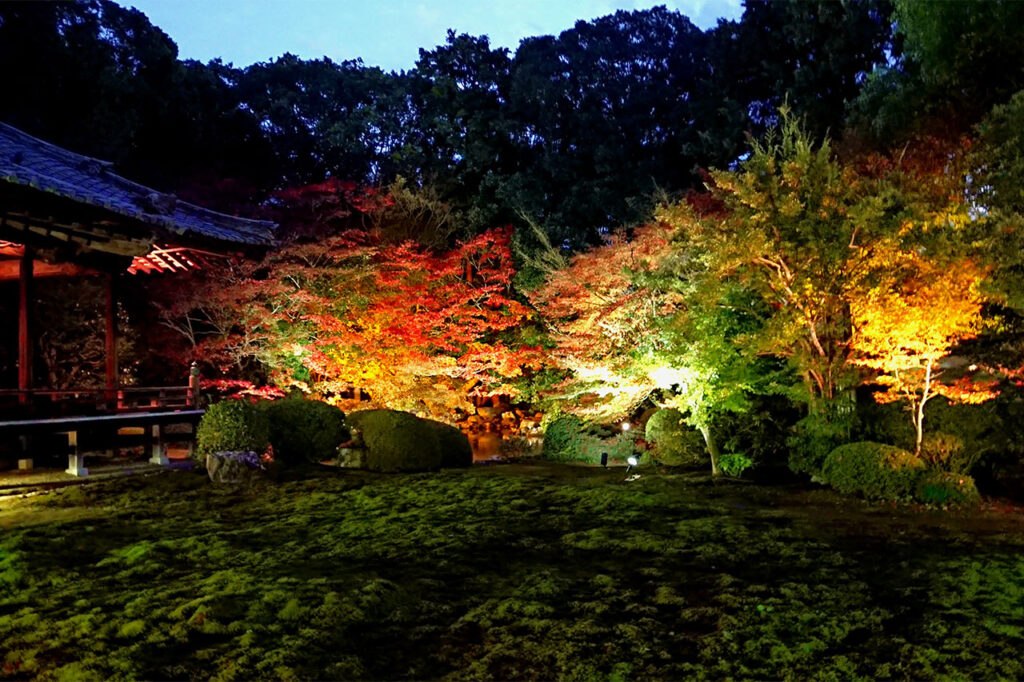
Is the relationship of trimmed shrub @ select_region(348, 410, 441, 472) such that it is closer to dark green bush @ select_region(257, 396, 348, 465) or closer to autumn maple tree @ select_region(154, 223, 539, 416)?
dark green bush @ select_region(257, 396, 348, 465)

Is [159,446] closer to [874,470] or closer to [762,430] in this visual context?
[762,430]

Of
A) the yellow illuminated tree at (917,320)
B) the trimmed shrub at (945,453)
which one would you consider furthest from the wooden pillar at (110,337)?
the trimmed shrub at (945,453)

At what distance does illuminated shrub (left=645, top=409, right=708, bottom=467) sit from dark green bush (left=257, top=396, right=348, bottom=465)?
6.07m

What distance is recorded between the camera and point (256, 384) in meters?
17.9

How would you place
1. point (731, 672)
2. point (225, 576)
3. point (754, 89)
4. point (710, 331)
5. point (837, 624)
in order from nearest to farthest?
point (731, 672) → point (837, 624) → point (225, 576) → point (710, 331) → point (754, 89)

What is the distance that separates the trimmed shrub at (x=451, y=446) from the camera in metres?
13.0

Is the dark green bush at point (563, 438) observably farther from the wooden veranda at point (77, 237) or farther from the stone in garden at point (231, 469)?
the wooden veranda at point (77, 237)

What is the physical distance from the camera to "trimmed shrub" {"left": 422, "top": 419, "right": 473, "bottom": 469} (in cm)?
1302

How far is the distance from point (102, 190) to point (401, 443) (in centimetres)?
630

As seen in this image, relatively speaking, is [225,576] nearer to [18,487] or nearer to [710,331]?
[18,487]

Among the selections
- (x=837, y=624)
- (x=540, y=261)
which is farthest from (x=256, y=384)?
(x=837, y=624)

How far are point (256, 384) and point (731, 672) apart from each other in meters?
16.3

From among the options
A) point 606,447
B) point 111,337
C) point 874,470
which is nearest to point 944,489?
point 874,470

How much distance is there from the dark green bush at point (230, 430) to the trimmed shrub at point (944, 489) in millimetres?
9679
